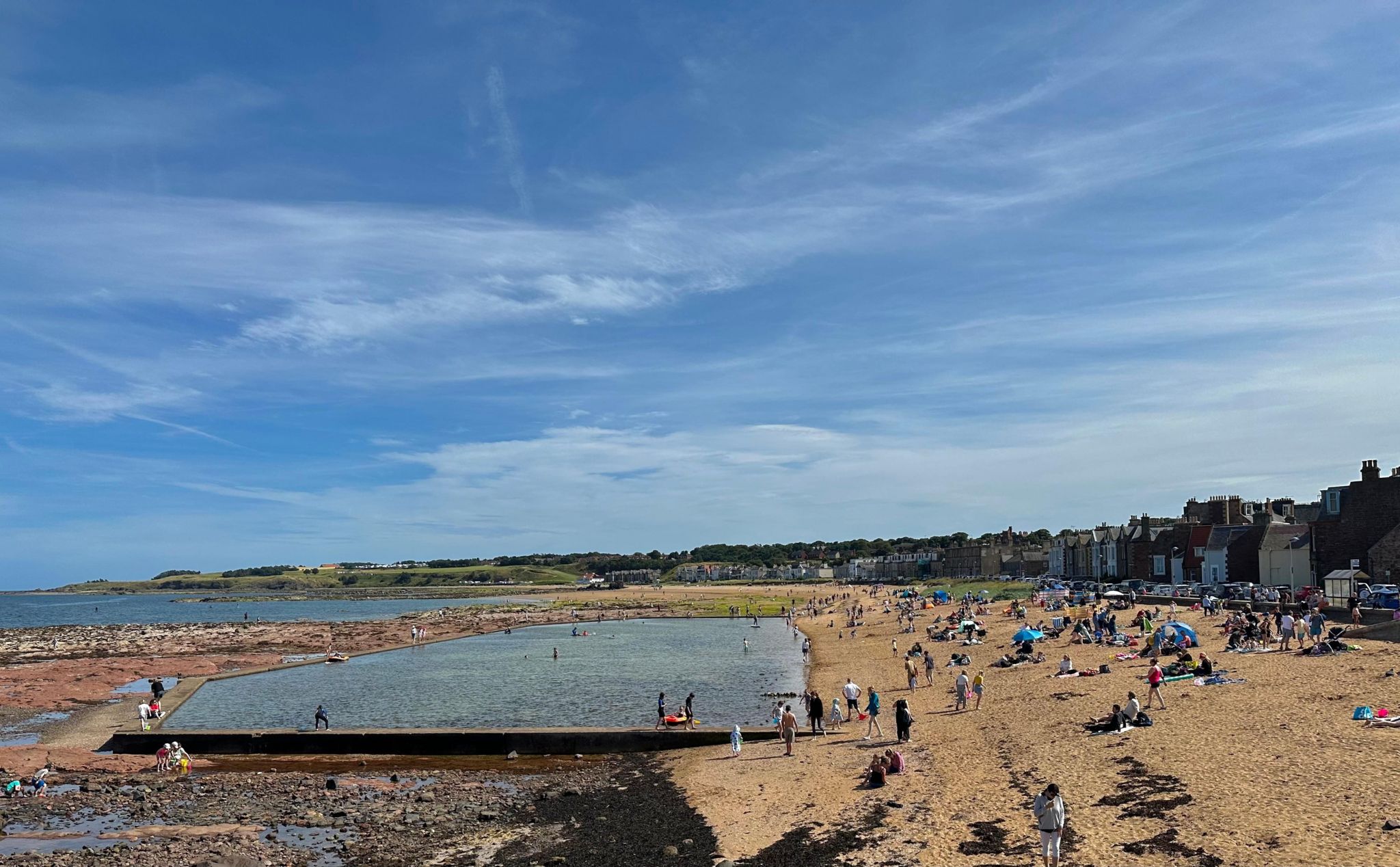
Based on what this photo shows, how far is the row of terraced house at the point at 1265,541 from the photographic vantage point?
54.5m

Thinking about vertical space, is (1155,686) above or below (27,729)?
above

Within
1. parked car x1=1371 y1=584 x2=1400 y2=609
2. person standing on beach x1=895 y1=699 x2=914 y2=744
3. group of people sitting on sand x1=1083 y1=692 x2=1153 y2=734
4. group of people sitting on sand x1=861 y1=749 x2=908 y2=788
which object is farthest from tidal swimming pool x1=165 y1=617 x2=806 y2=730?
parked car x1=1371 y1=584 x2=1400 y2=609

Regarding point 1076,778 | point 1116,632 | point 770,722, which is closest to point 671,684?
point 770,722

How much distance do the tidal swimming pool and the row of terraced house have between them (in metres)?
35.6

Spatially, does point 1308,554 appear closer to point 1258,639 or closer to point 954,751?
point 1258,639

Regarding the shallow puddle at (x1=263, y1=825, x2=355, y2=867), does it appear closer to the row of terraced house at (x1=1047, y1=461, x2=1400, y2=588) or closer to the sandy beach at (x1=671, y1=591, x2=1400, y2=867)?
the sandy beach at (x1=671, y1=591, x2=1400, y2=867)

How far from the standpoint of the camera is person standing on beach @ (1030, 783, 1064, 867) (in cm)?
1423

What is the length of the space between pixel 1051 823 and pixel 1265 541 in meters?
65.8

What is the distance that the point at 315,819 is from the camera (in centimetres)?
2247

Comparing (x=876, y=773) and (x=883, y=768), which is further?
(x=883, y=768)

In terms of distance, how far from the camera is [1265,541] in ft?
224

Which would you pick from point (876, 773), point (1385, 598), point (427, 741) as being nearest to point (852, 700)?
point (876, 773)

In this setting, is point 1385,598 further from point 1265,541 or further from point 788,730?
point 788,730

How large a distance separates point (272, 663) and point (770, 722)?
42.2 metres
